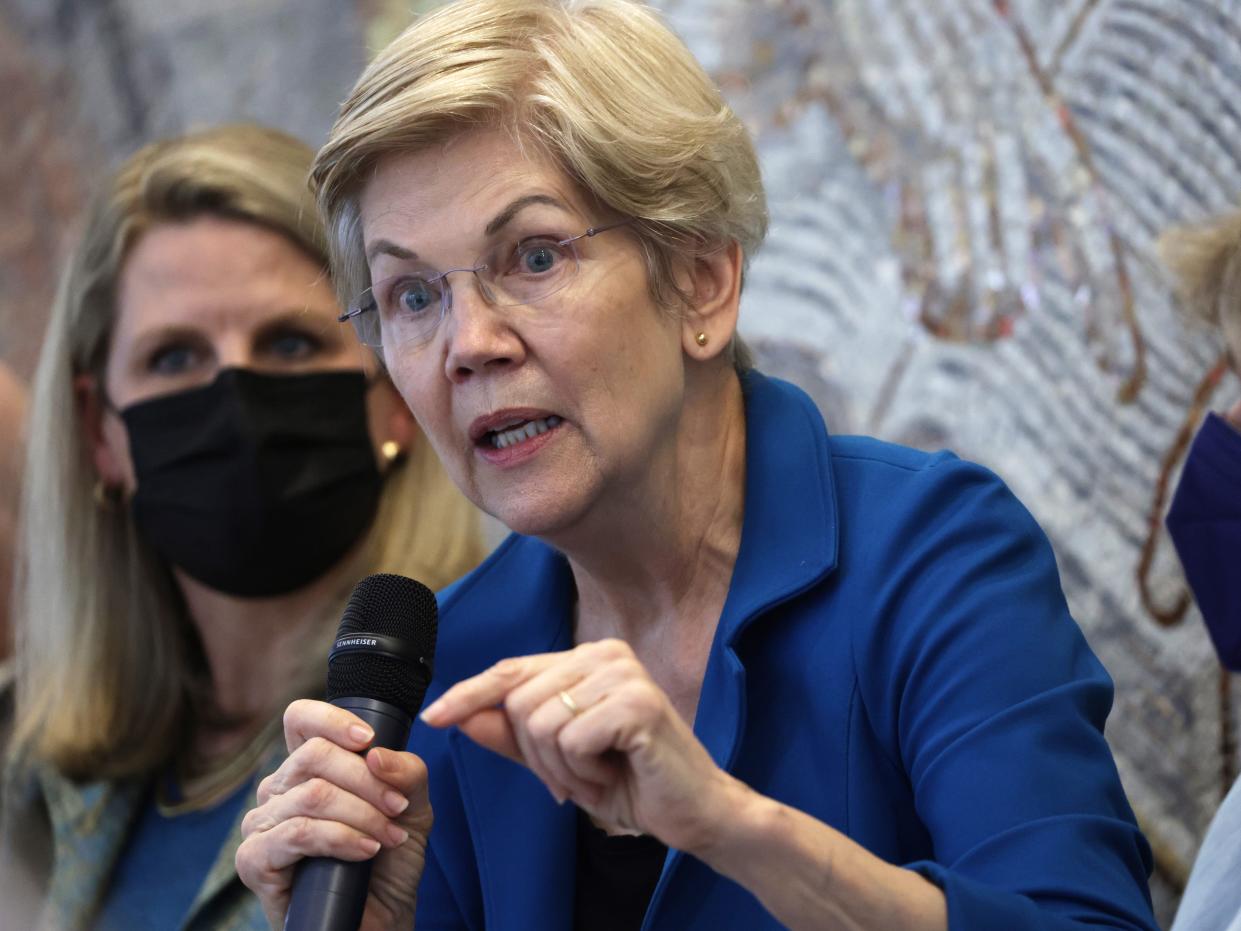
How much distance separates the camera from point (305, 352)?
268 cm

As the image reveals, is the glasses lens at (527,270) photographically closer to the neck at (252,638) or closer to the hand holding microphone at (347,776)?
the hand holding microphone at (347,776)

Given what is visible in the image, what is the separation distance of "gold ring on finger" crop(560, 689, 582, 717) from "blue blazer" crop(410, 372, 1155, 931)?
0.35 metres

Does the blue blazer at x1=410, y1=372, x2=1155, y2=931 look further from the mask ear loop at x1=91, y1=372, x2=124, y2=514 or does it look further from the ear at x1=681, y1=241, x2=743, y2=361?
the mask ear loop at x1=91, y1=372, x2=124, y2=514

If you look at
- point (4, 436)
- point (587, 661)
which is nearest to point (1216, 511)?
point (587, 661)

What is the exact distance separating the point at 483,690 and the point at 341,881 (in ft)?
1.05

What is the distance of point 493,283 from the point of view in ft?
5.35

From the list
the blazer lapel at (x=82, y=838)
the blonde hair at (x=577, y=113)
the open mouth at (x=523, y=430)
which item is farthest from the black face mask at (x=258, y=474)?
the open mouth at (x=523, y=430)

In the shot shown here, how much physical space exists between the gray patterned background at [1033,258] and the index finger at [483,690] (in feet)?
4.90

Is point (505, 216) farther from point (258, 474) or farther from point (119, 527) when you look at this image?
point (119, 527)

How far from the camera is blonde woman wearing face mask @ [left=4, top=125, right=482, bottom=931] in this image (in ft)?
8.54

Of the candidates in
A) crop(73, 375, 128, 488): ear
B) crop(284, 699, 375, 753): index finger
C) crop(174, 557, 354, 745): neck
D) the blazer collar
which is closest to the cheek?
crop(73, 375, 128, 488): ear

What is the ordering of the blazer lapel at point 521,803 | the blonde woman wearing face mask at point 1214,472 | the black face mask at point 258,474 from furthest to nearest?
the black face mask at point 258,474 < the blonde woman wearing face mask at point 1214,472 < the blazer lapel at point 521,803

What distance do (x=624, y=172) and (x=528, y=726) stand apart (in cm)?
69

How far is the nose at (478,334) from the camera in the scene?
1602 mm
